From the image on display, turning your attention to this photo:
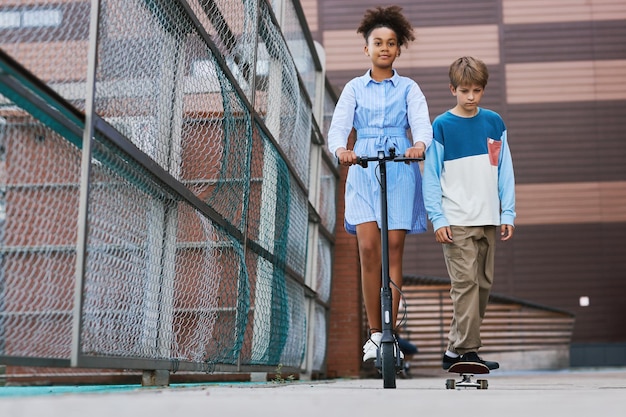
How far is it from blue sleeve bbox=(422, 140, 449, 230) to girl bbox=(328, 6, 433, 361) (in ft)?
0.30

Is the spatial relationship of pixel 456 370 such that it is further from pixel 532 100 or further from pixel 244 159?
pixel 532 100

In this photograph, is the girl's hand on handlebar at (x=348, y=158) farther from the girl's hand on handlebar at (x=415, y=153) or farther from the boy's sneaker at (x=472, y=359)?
the boy's sneaker at (x=472, y=359)

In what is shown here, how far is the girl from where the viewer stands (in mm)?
4422

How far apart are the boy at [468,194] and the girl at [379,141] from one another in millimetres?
126

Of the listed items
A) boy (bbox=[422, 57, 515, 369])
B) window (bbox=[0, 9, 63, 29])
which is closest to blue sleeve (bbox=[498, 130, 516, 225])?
boy (bbox=[422, 57, 515, 369])

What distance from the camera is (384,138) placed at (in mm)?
4527

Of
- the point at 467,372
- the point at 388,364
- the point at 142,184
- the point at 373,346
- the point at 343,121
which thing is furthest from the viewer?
the point at 343,121

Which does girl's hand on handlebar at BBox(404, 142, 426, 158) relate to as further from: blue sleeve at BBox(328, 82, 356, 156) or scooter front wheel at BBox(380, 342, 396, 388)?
scooter front wheel at BBox(380, 342, 396, 388)

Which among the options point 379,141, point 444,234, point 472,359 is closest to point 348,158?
point 379,141

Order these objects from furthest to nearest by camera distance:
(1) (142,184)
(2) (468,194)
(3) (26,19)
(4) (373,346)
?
(2) (468,194), (4) (373,346), (1) (142,184), (3) (26,19)

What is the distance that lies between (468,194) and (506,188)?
0.76ft

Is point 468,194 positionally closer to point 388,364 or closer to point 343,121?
point 343,121

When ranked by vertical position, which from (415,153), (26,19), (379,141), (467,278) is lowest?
(467,278)

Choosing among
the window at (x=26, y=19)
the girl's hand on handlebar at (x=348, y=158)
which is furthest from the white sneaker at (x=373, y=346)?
the window at (x=26, y=19)
